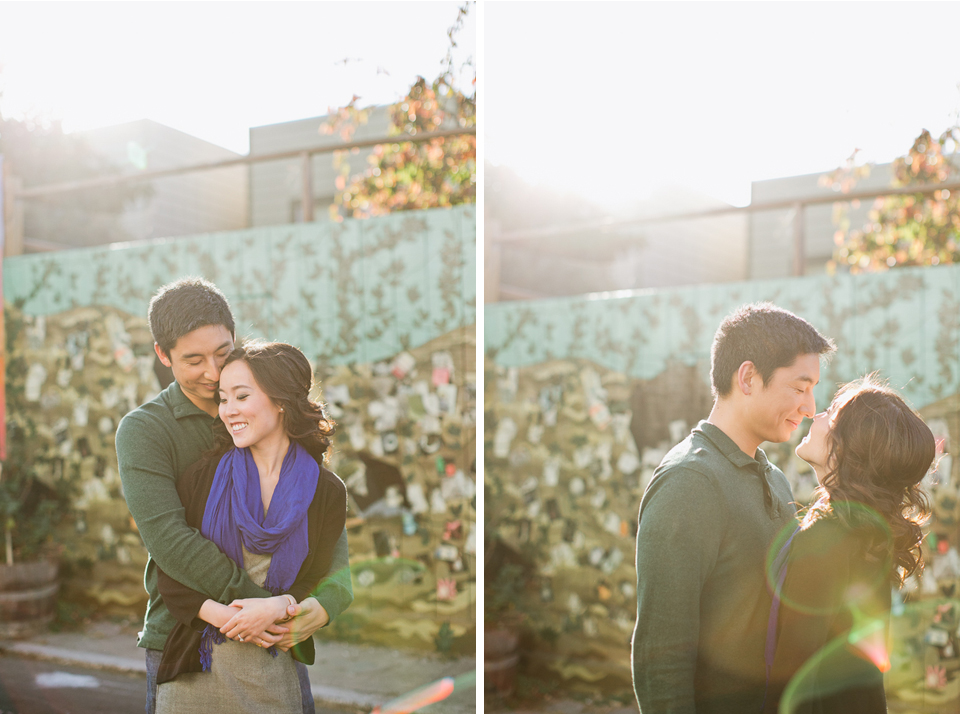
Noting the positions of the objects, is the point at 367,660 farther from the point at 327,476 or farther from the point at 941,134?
the point at 941,134

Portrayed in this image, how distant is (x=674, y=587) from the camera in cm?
148

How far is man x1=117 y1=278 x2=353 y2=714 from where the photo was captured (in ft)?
5.61

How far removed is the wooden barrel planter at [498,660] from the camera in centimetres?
298

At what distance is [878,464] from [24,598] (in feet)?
12.1

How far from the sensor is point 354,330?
3186 millimetres

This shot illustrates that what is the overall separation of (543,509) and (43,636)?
8.06 feet

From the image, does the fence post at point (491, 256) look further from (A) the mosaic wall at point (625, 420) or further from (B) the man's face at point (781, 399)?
(B) the man's face at point (781, 399)

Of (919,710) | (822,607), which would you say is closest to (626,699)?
(919,710)

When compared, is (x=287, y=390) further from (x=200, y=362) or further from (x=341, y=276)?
(x=341, y=276)

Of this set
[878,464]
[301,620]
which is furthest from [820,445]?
[301,620]

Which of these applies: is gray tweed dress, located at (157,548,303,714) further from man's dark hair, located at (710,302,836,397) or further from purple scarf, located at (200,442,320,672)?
man's dark hair, located at (710,302,836,397)

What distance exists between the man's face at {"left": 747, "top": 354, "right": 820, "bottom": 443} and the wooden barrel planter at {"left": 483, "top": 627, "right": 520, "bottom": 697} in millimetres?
1727

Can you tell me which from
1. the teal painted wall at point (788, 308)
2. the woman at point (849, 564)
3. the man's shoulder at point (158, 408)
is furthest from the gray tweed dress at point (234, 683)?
the teal painted wall at point (788, 308)

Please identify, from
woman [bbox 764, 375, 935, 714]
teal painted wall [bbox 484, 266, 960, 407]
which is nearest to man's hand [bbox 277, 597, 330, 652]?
woman [bbox 764, 375, 935, 714]
